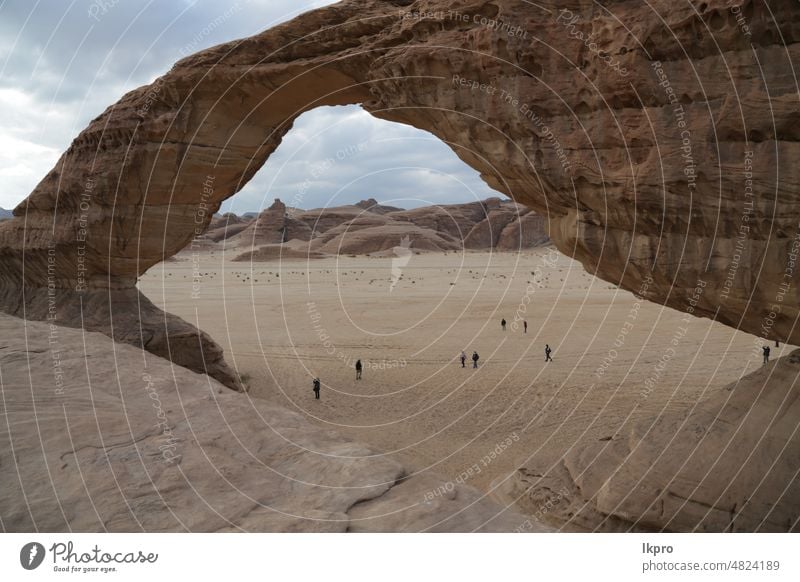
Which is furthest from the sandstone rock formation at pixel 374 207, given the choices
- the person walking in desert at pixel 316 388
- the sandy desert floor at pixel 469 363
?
the person walking in desert at pixel 316 388

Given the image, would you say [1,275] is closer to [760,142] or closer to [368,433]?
[368,433]

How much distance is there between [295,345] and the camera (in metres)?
24.1

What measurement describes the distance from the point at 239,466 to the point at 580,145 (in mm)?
7407

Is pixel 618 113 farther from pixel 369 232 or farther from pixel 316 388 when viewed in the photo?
pixel 369 232

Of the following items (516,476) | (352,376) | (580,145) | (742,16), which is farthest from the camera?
(352,376)

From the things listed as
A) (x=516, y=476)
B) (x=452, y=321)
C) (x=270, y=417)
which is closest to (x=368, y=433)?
(x=516, y=476)

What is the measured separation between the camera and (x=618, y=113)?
8148 millimetres

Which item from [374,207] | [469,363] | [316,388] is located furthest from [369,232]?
[316,388]

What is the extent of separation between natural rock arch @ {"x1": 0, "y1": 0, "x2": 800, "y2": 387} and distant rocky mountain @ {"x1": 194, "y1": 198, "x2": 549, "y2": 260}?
173 feet

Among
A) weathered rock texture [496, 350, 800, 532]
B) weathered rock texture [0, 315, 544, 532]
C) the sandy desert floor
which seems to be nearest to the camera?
weathered rock texture [0, 315, 544, 532]

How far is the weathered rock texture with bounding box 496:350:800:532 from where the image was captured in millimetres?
7660
